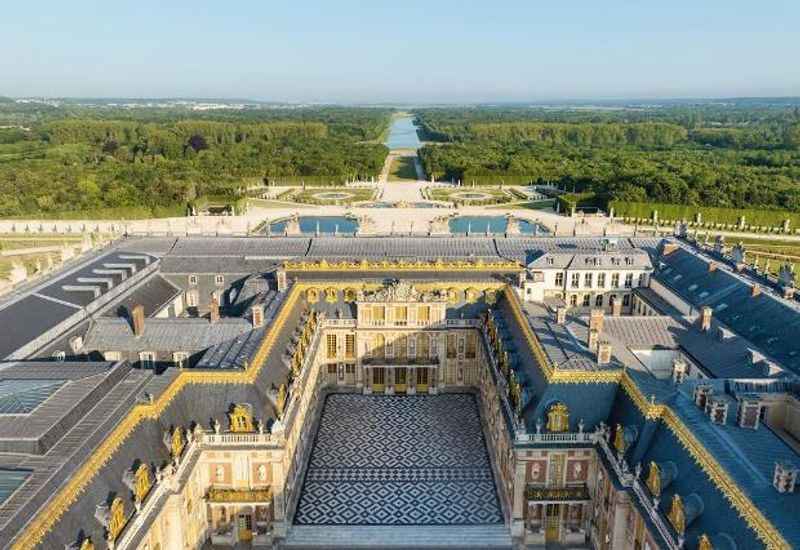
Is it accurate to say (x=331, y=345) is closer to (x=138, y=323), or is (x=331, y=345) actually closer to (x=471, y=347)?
(x=471, y=347)

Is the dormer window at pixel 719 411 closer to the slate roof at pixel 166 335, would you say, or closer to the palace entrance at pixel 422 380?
the palace entrance at pixel 422 380

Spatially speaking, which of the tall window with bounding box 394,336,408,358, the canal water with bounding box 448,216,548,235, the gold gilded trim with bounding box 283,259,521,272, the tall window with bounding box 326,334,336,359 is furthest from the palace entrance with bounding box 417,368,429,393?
the canal water with bounding box 448,216,548,235

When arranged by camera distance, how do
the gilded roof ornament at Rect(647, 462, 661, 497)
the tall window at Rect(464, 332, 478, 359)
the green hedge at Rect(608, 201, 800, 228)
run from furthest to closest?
the green hedge at Rect(608, 201, 800, 228) → the tall window at Rect(464, 332, 478, 359) → the gilded roof ornament at Rect(647, 462, 661, 497)

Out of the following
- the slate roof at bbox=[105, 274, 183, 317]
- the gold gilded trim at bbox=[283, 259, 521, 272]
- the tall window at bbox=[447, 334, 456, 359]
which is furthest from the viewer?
the gold gilded trim at bbox=[283, 259, 521, 272]

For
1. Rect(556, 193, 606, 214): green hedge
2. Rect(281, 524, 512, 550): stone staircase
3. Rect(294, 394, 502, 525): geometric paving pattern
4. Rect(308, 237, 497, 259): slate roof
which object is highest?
Rect(308, 237, 497, 259): slate roof

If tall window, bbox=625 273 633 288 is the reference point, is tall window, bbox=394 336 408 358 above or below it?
below

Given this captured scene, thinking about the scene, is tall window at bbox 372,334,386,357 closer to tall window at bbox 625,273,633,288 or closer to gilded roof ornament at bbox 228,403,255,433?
gilded roof ornament at bbox 228,403,255,433

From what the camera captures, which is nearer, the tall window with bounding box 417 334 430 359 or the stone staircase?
the stone staircase
